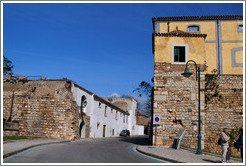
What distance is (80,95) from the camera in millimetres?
29469

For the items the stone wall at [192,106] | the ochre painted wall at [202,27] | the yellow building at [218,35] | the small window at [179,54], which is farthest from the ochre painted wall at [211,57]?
the small window at [179,54]

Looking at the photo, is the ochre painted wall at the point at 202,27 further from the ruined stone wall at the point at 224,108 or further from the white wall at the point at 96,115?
the white wall at the point at 96,115

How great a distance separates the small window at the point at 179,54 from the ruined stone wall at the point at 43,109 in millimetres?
10980

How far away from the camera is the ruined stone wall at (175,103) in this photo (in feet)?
61.3

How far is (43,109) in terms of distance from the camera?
85.1 feet

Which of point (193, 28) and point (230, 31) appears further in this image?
point (193, 28)

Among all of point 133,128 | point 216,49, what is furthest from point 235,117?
point 133,128

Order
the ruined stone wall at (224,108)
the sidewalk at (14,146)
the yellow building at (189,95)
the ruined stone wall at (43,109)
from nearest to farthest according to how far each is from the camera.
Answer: the sidewalk at (14,146) < the yellow building at (189,95) < the ruined stone wall at (224,108) < the ruined stone wall at (43,109)

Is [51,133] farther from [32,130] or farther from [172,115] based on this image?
[172,115]

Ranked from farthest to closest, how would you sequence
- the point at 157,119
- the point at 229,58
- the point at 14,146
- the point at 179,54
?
the point at 229,58 < the point at 179,54 < the point at 157,119 < the point at 14,146

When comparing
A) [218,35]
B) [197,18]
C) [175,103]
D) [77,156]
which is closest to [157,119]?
[175,103]

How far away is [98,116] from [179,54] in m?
18.7

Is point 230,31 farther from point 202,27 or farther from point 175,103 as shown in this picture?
point 175,103

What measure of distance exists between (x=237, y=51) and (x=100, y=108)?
1849 centimetres
